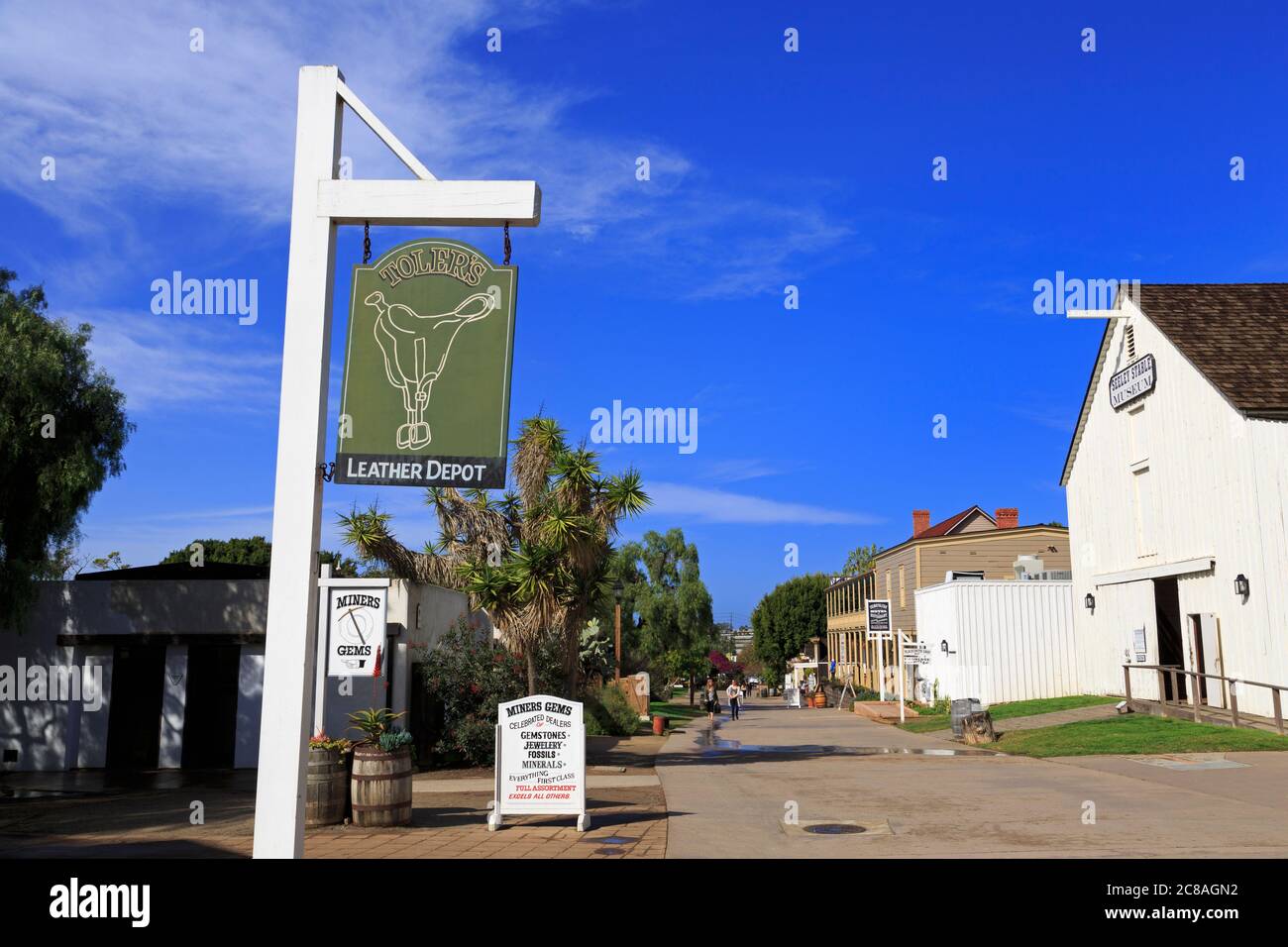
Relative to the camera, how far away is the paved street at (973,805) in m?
9.17

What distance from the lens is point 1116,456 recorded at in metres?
26.1

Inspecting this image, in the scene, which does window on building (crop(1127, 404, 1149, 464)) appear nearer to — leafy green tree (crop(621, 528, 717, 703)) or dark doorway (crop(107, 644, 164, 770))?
dark doorway (crop(107, 644, 164, 770))

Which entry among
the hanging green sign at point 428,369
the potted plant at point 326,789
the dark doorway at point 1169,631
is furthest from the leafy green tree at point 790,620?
the hanging green sign at point 428,369

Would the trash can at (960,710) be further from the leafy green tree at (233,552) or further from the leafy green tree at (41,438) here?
the leafy green tree at (233,552)

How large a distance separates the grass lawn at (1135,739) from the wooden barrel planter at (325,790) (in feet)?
42.7

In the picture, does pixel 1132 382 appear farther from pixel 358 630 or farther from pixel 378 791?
pixel 378 791

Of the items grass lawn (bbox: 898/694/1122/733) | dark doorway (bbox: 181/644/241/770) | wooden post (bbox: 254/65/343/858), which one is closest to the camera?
wooden post (bbox: 254/65/343/858)

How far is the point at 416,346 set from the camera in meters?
6.86

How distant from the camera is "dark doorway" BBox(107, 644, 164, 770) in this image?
19.7 m

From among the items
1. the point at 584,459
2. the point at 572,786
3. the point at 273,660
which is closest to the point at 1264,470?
the point at 584,459

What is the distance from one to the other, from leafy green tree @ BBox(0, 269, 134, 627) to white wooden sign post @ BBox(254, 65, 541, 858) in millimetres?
13012

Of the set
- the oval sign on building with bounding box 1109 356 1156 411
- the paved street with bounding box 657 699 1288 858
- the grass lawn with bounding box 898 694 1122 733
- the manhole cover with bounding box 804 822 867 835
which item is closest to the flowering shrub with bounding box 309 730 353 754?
the paved street with bounding box 657 699 1288 858
